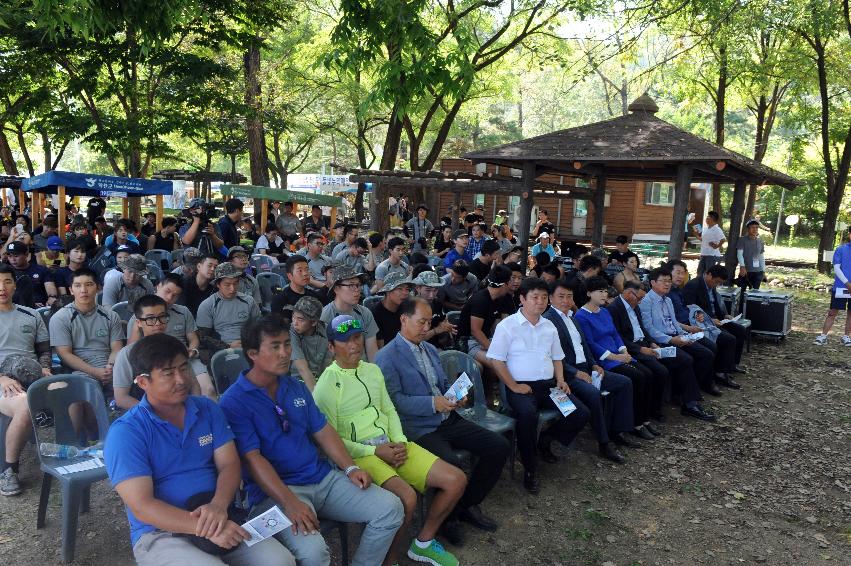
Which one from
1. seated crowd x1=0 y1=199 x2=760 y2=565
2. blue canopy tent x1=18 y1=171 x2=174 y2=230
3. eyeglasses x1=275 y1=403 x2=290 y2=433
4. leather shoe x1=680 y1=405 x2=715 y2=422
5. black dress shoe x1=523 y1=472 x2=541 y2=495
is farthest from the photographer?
blue canopy tent x1=18 y1=171 x2=174 y2=230

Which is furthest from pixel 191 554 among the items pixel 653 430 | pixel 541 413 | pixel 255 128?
pixel 255 128

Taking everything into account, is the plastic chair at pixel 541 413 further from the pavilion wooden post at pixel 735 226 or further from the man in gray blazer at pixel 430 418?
the pavilion wooden post at pixel 735 226

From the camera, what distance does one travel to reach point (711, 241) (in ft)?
43.2

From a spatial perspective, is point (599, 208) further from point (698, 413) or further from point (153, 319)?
point (153, 319)

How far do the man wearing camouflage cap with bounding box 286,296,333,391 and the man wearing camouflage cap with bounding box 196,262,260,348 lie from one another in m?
0.92

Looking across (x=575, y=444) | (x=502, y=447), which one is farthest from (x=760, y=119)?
(x=502, y=447)

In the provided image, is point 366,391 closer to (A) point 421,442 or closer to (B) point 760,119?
(A) point 421,442

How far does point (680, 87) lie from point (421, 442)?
2101 cm

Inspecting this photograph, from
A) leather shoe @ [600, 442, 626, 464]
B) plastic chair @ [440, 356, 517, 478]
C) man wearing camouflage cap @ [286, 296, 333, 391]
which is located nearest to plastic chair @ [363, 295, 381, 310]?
man wearing camouflage cap @ [286, 296, 333, 391]

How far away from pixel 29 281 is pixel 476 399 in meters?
4.86

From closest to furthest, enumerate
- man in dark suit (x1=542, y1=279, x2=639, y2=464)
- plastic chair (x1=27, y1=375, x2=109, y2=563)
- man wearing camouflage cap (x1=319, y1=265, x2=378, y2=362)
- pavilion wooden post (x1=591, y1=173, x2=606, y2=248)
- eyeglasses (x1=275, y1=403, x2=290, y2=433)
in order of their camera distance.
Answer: eyeglasses (x1=275, y1=403, x2=290, y2=433)
plastic chair (x1=27, y1=375, x2=109, y2=563)
man wearing camouflage cap (x1=319, y1=265, x2=378, y2=362)
man in dark suit (x1=542, y1=279, x2=639, y2=464)
pavilion wooden post (x1=591, y1=173, x2=606, y2=248)

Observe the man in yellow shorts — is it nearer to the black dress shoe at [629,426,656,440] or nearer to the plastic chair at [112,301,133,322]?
the plastic chair at [112,301,133,322]

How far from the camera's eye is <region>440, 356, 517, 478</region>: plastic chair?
502 cm

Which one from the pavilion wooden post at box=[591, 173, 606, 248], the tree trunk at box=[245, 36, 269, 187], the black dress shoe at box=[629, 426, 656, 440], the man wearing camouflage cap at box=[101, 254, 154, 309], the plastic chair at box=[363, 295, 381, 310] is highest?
the tree trunk at box=[245, 36, 269, 187]
